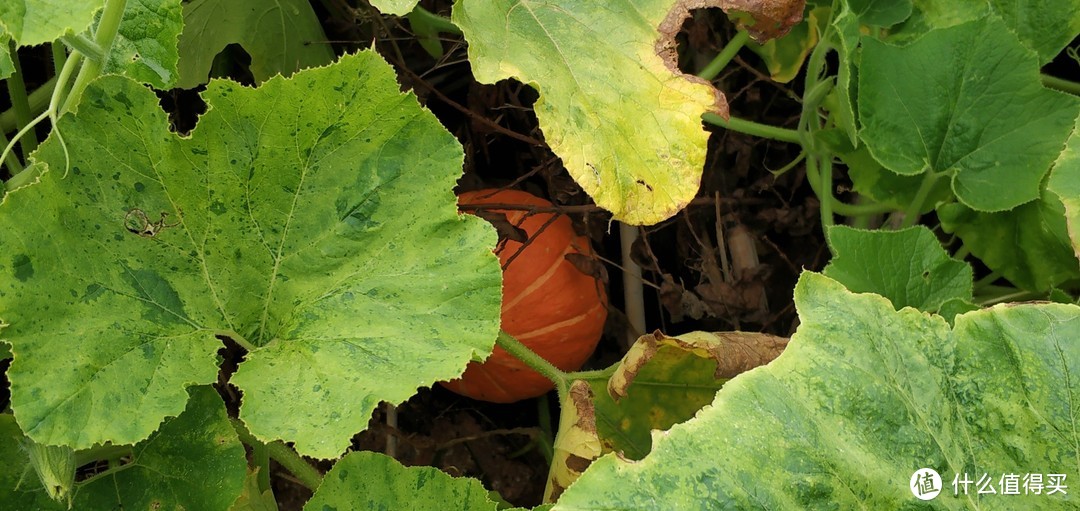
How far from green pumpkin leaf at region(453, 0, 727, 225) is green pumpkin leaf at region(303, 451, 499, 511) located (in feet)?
1.13

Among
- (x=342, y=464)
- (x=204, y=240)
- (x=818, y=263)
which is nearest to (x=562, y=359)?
(x=818, y=263)

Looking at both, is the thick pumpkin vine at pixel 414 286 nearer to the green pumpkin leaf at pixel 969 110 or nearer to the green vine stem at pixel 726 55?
the green pumpkin leaf at pixel 969 110

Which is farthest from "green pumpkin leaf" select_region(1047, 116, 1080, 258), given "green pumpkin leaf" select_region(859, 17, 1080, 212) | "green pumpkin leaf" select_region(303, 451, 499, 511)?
"green pumpkin leaf" select_region(303, 451, 499, 511)

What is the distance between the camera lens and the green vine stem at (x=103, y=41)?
3.08 feet

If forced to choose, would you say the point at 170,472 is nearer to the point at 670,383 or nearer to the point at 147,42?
the point at 147,42

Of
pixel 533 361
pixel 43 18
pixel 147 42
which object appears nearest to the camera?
pixel 43 18

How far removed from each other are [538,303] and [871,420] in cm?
76

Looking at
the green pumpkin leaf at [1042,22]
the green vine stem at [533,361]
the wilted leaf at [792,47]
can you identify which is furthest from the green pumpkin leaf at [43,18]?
the green pumpkin leaf at [1042,22]

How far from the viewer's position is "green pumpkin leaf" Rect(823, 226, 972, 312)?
1.27 meters

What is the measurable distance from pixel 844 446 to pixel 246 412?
0.56 m

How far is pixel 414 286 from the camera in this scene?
103 centimetres

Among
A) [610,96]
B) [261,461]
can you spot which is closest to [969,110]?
[610,96]

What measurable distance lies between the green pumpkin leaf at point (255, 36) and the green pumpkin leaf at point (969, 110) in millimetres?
812

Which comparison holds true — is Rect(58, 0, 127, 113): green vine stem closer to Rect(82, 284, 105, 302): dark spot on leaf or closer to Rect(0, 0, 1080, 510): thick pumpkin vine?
Rect(0, 0, 1080, 510): thick pumpkin vine
